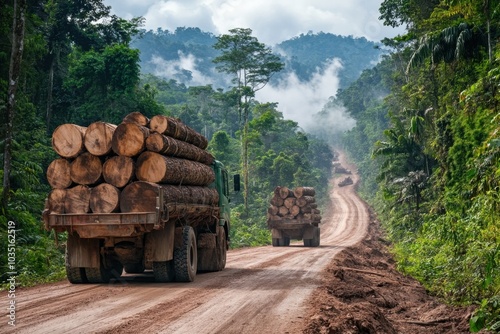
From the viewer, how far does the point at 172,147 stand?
10328 mm

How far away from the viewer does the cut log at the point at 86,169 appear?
9727 millimetres

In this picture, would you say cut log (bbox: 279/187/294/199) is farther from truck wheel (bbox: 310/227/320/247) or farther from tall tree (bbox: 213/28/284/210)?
tall tree (bbox: 213/28/284/210)

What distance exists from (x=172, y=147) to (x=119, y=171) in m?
1.21

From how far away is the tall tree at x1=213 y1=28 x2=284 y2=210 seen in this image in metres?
49.6

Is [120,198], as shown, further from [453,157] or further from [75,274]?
[453,157]

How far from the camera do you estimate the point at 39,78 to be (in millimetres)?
29531

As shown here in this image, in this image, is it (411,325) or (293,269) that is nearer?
(411,325)

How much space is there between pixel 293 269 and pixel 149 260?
16.3 ft

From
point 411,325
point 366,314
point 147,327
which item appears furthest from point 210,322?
point 411,325

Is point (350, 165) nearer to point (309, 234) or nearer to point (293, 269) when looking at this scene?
point (309, 234)

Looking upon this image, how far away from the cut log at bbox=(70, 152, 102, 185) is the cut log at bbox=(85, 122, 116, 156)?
5.9 inches

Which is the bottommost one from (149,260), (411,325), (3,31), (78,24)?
(411,325)

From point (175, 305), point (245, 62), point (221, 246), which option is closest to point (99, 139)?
point (175, 305)

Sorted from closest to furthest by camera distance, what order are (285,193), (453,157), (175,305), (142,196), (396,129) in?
1. (175,305)
2. (142,196)
3. (453,157)
4. (285,193)
5. (396,129)
